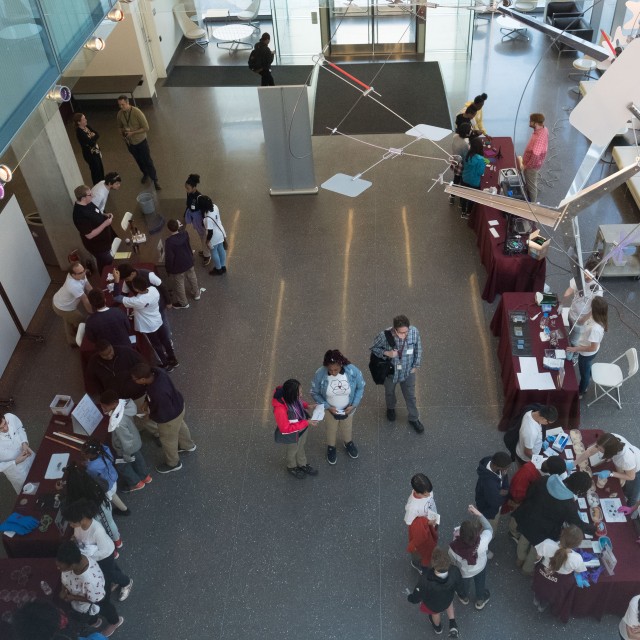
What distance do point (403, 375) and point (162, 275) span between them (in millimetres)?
3219

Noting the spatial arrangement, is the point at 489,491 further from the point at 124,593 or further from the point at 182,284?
the point at 182,284

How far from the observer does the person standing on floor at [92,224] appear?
7.25 meters

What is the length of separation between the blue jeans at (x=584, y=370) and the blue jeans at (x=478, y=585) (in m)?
2.23

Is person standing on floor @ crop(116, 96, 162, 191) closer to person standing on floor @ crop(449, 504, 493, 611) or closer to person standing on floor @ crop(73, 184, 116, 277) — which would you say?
person standing on floor @ crop(73, 184, 116, 277)

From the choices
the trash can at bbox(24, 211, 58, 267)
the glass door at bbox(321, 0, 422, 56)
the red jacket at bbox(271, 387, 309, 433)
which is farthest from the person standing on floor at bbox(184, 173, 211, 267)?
the glass door at bbox(321, 0, 422, 56)

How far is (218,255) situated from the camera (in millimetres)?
7797

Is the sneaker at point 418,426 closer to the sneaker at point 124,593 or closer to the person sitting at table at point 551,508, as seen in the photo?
the person sitting at table at point 551,508

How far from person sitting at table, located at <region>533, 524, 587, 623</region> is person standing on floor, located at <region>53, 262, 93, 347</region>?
175 inches

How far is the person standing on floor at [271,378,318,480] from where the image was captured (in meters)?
5.08

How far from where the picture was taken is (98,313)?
5910 millimetres

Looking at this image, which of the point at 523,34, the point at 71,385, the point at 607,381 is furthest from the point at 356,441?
the point at 523,34

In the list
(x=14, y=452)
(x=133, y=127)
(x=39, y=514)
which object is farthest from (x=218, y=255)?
(x=39, y=514)

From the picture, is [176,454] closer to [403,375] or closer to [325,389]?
[325,389]

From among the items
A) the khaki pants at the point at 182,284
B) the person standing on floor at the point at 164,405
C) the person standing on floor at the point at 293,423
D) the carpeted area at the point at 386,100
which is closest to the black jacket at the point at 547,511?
the person standing on floor at the point at 293,423
